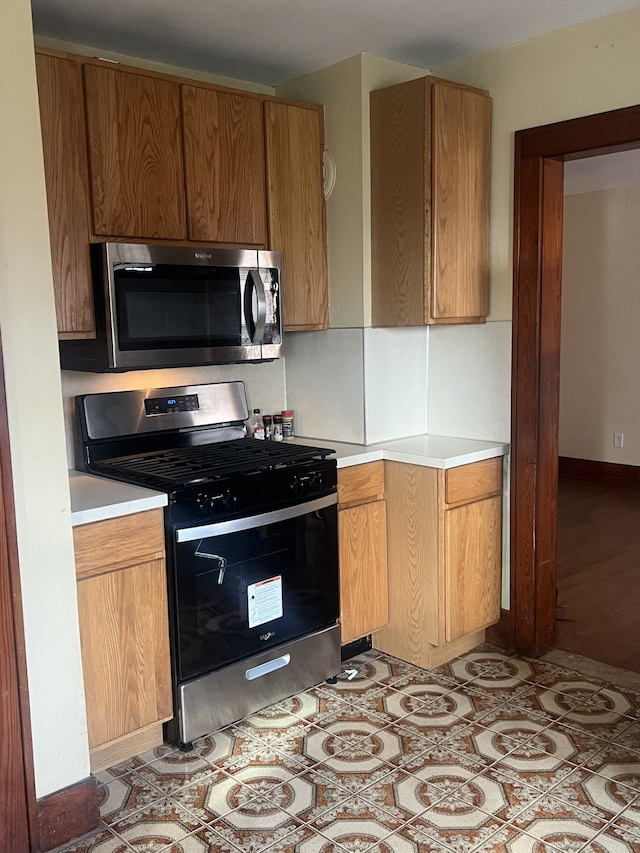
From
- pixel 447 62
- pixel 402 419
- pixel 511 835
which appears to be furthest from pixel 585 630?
pixel 447 62

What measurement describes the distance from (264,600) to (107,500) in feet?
2.21

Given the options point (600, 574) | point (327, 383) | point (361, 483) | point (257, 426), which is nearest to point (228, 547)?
point (361, 483)

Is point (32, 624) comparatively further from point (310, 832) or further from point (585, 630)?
point (585, 630)

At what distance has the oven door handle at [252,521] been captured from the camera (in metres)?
2.42

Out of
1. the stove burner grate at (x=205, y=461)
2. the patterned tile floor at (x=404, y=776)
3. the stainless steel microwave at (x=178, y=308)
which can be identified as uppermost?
the stainless steel microwave at (x=178, y=308)

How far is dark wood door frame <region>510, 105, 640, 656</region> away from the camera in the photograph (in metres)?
2.94

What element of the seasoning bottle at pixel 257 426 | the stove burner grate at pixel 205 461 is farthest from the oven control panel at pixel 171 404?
the seasoning bottle at pixel 257 426

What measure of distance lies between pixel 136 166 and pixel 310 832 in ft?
6.90

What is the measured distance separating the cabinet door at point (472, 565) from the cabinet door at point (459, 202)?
78 cm

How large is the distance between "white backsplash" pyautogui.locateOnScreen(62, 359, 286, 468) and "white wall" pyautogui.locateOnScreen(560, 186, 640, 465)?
11.4 ft

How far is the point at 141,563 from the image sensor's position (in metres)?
2.35

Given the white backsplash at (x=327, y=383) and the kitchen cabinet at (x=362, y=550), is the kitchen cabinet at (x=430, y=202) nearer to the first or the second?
the white backsplash at (x=327, y=383)

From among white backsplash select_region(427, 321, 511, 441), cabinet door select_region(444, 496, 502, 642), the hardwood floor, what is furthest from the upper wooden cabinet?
the hardwood floor

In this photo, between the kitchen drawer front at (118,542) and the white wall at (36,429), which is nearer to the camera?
the white wall at (36,429)
